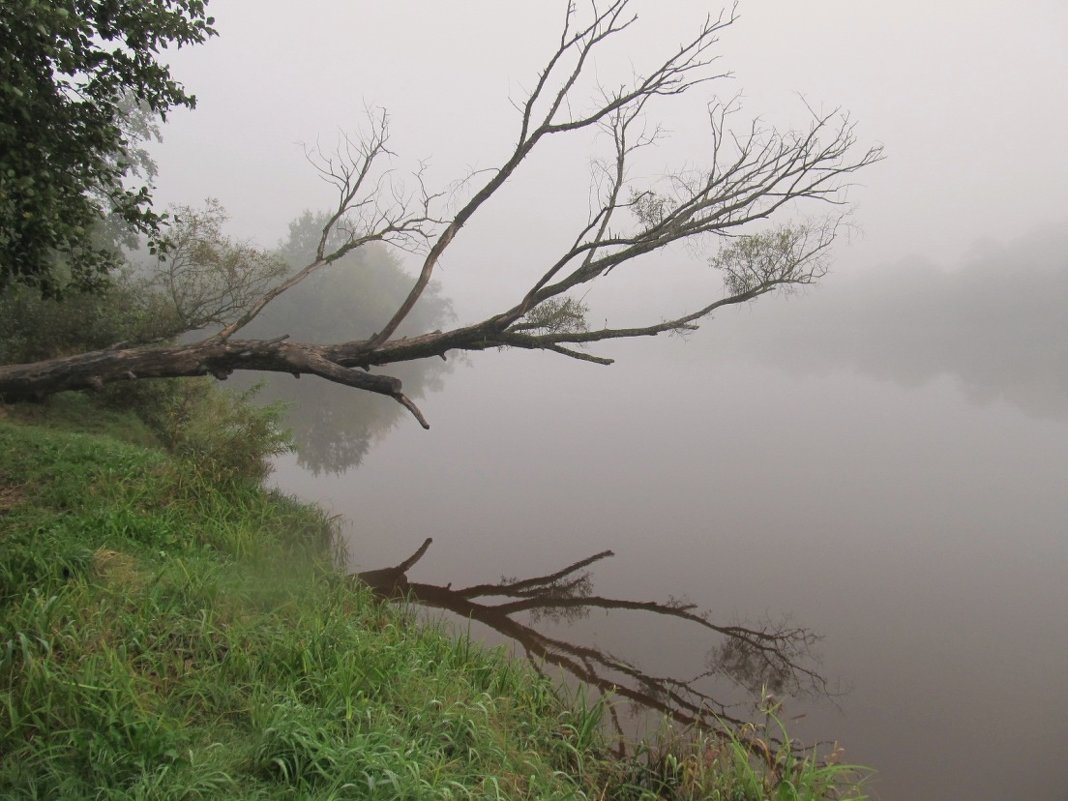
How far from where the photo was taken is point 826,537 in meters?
9.52

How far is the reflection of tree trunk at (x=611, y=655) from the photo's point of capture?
5.45m

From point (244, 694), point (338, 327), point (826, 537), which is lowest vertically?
point (244, 694)

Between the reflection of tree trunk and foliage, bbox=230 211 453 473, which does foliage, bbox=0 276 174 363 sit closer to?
foliage, bbox=230 211 453 473

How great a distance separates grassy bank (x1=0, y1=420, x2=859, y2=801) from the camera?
2.82m

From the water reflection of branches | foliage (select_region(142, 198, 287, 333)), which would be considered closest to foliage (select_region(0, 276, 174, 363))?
foliage (select_region(142, 198, 287, 333))

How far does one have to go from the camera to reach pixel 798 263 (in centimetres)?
827

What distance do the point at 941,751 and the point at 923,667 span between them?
1338 mm

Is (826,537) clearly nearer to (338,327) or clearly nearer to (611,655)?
(611,655)

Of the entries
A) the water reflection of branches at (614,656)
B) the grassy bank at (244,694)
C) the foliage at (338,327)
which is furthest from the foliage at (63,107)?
the foliage at (338,327)

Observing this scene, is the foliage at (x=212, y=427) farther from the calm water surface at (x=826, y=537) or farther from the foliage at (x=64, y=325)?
the calm water surface at (x=826, y=537)

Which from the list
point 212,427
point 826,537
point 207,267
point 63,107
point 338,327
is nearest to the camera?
point 63,107

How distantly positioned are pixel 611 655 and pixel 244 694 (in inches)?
146

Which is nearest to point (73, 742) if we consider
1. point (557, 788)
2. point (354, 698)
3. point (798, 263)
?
point (354, 698)

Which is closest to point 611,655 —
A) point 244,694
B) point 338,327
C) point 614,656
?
point 614,656
